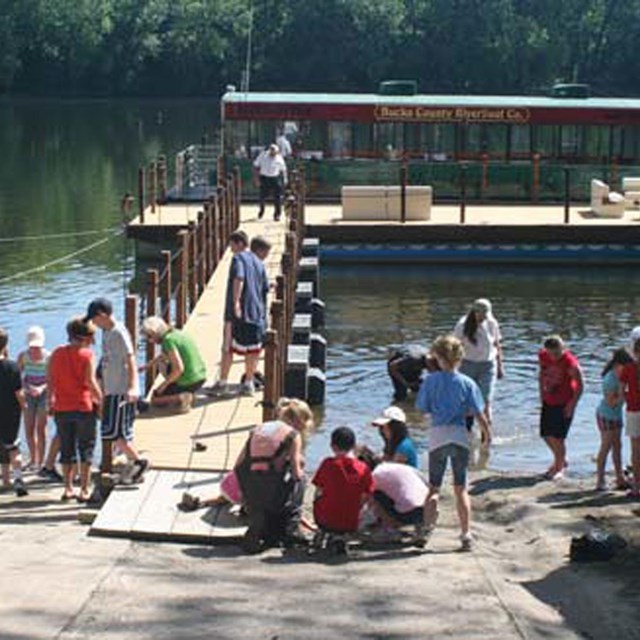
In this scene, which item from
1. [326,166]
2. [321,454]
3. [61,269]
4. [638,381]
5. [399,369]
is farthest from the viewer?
[326,166]

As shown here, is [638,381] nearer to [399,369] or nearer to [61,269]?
[399,369]

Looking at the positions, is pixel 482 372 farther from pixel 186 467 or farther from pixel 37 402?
pixel 37 402

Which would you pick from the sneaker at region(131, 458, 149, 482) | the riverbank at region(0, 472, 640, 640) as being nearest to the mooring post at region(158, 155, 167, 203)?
the sneaker at region(131, 458, 149, 482)

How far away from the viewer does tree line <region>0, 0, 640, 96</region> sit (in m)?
100

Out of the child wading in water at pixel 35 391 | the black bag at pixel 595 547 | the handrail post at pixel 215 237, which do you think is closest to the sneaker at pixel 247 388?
the child wading in water at pixel 35 391

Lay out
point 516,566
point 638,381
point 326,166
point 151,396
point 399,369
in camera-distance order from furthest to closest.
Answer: point 326,166 → point 399,369 → point 151,396 → point 638,381 → point 516,566

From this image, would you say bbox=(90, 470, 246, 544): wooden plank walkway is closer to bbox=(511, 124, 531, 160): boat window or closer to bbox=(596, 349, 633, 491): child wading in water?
bbox=(596, 349, 633, 491): child wading in water

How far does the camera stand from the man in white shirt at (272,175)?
3067 centimetres

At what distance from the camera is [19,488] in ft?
42.5

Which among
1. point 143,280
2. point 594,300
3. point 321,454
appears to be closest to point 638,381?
point 321,454

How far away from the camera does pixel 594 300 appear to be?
2761 centimetres

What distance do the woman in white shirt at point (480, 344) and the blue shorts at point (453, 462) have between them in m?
3.94

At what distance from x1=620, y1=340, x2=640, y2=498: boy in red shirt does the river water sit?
2.11m

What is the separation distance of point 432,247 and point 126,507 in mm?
19347
